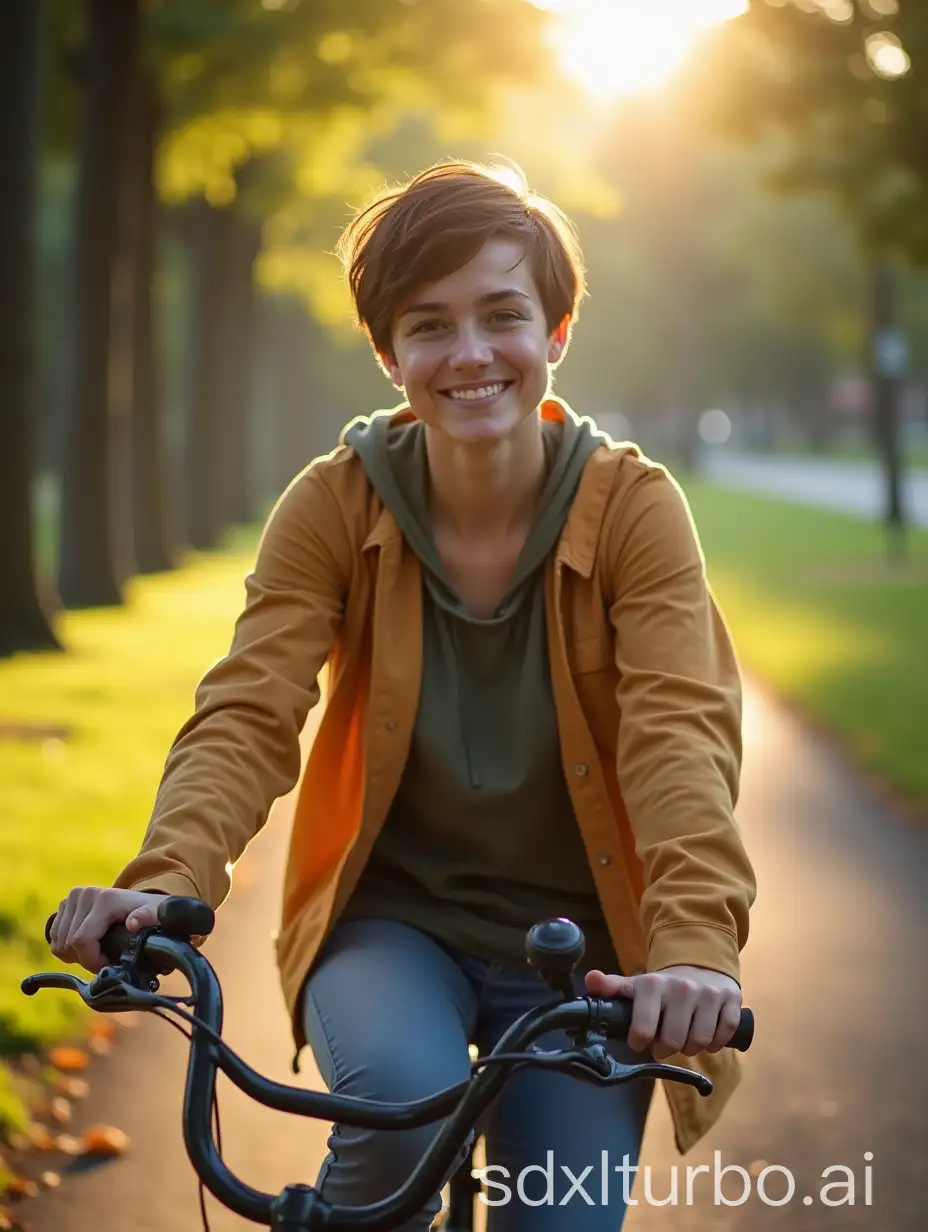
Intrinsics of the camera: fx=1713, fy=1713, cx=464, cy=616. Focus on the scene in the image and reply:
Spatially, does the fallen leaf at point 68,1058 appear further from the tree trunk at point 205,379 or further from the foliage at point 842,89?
the tree trunk at point 205,379

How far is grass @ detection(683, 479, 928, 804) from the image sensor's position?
10.4 metres

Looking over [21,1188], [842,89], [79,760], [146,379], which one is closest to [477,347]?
[21,1188]

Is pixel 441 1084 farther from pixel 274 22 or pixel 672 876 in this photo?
Answer: pixel 274 22

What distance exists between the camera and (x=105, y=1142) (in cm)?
416

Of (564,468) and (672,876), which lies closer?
(672,876)

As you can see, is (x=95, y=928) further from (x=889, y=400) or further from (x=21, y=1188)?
(x=889, y=400)

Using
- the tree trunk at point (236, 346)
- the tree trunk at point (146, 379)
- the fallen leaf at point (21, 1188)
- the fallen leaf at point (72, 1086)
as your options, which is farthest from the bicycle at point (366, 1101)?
the tree trunk at point (236, 346)

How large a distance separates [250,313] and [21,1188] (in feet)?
83.0

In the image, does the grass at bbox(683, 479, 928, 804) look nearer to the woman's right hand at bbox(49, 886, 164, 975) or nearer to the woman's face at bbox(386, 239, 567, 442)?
the woman's face at bbox(386, 239, 567, 442)

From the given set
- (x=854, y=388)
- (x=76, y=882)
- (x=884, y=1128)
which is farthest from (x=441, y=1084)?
(x=854, y=388)

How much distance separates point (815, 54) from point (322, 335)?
30.1 m

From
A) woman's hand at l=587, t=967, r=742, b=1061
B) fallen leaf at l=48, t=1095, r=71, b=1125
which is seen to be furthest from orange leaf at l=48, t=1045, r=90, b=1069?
woman's hand at l=587, t=967, r=742, b=1061

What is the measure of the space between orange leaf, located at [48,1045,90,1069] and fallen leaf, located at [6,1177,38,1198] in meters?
0.83

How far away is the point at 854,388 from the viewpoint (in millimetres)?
108500
